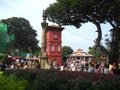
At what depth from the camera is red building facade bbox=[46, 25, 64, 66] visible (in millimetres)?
99562

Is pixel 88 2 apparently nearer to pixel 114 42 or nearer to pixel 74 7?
pixel 74 7

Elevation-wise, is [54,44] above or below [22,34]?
below

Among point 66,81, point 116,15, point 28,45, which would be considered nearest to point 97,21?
point 116,15

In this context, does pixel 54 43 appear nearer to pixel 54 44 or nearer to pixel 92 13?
pixel 54 44

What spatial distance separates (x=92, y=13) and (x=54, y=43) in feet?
202

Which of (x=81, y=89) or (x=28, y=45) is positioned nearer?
(x=81, y=89)

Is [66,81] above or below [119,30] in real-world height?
below

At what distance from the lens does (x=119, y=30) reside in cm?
4072

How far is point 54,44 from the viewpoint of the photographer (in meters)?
101

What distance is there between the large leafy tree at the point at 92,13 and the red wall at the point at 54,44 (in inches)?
2173

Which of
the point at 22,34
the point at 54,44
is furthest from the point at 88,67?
the point at 22,34

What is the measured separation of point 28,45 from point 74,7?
66371 mm

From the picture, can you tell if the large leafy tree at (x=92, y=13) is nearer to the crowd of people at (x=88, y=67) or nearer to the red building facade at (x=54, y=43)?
the crowd of people at (x=88, y=67)

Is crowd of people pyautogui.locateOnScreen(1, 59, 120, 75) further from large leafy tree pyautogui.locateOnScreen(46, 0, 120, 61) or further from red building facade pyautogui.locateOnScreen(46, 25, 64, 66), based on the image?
red building facade pyautogui.locateOnScreen(46, 25, 64, 66)
